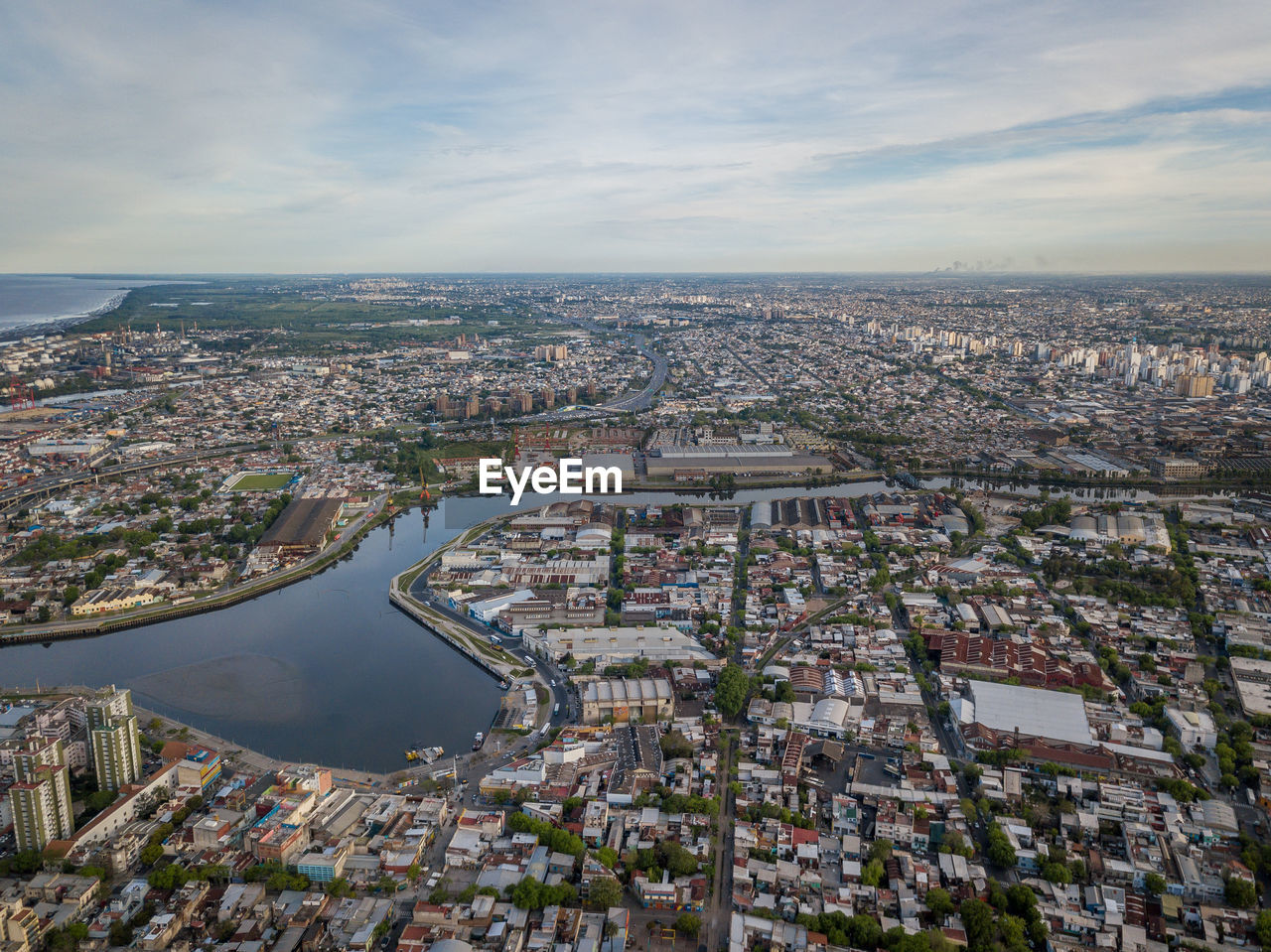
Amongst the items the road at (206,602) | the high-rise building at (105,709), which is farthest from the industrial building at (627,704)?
the road at (206,602)

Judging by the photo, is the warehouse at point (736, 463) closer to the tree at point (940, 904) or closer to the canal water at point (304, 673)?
the canal water at point (304, 673)

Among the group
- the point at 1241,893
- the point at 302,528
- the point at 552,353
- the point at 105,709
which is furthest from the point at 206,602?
the point at 552,353

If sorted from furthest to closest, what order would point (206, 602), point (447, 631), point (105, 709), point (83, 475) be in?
1. point (83, 475)
2. point (206, 602)
3. point (447, 631)
4. point (105, 709)

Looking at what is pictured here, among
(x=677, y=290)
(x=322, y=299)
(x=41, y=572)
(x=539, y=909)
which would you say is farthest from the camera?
(x=677, y=290)

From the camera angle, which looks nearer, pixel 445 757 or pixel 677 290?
pixel 445 757

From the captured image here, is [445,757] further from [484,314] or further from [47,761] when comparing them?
[484,314]

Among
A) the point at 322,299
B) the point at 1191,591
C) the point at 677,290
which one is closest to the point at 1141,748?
the point at 1191,591

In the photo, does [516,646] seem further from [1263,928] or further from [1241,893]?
[1263,928]
